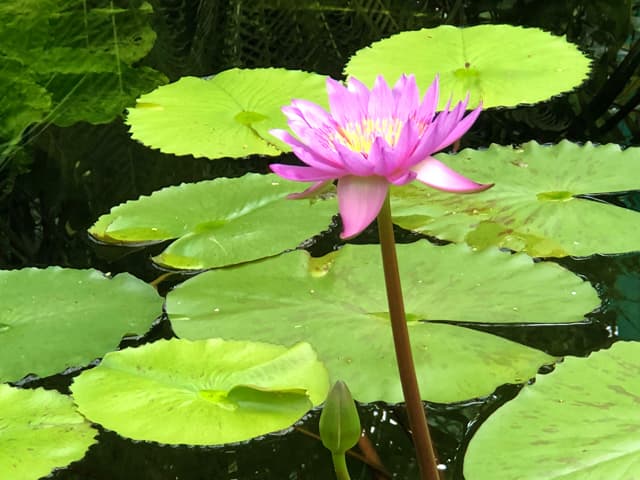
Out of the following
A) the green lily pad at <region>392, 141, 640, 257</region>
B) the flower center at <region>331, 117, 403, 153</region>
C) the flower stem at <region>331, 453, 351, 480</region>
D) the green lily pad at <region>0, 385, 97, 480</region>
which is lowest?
the green lily pad at <region>0, 385, 97, 480</region>

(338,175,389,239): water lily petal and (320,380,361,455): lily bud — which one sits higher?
(338,175,389,239): water lily petal

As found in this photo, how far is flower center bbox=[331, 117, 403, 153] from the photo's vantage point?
2.35 feet

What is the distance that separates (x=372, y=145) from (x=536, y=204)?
0.69 meters

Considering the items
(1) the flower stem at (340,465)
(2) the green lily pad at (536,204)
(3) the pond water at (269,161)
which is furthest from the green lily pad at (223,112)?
(1) the flower stem at (340,465)

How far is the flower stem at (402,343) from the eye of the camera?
2.15 feet

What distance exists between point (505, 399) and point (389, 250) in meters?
0.37

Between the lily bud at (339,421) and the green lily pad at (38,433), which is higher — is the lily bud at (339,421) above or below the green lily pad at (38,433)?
above

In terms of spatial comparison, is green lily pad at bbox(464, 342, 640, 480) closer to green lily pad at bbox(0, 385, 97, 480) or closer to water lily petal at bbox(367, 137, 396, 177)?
water lily petal at bbox(367, 137, 396, 177)

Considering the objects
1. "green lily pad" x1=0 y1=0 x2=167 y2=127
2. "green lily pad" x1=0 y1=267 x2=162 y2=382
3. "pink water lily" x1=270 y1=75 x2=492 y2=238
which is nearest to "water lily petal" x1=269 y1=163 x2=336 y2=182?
"pink water lily" x1=270 y1=75 x2=492 y2=238

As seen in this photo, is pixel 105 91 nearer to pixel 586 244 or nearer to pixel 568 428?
pixel 586 244

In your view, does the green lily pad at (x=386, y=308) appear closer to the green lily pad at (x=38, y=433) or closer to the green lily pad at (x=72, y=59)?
the green lily pad at (x=38, y=433)

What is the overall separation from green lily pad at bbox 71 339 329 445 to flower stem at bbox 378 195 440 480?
0.22m

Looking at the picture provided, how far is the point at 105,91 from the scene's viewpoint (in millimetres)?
1931

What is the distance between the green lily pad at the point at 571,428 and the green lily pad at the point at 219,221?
1.61 feet
